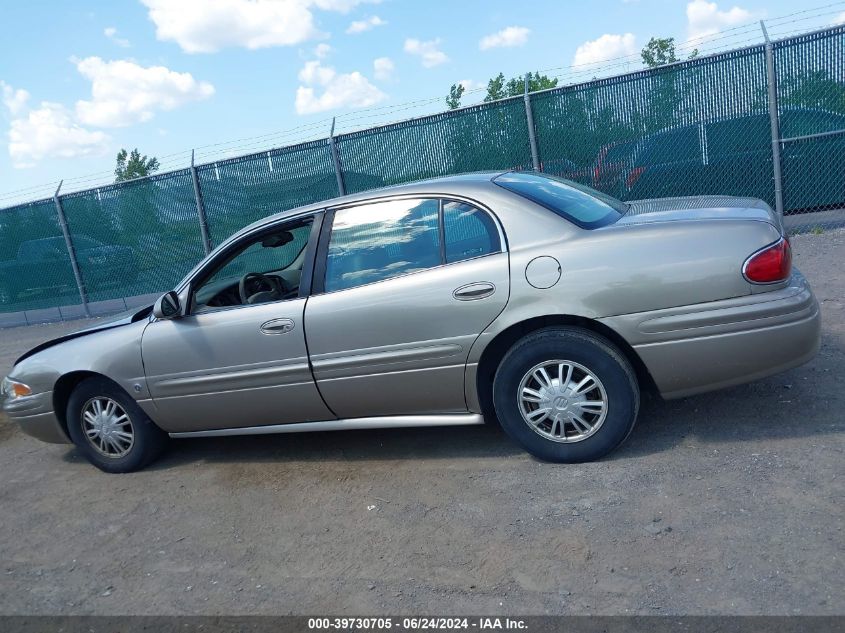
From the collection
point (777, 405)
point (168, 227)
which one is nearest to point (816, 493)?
point (777, 405)

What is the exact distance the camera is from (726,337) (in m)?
3.73

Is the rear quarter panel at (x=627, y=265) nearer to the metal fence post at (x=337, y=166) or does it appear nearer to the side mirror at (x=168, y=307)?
the side mirror at (x=168, y=307)

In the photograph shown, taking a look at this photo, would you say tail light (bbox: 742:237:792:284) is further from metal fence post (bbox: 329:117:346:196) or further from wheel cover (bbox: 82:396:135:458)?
metal fence post (bbox: 329:117:346:196)

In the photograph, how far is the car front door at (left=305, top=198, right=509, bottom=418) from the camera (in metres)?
4.06

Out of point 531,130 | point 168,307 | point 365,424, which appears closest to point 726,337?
point 365,424

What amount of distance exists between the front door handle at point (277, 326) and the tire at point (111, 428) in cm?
118

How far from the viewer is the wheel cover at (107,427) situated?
5.02 m

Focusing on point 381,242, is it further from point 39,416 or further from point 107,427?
point 39,416

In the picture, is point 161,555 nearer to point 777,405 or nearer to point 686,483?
point 686,483

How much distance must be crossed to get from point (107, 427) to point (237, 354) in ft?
4.02

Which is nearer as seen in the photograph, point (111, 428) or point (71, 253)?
point (111, 428)

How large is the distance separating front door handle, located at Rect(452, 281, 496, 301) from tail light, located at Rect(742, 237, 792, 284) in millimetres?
1261

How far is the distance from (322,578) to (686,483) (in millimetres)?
1803

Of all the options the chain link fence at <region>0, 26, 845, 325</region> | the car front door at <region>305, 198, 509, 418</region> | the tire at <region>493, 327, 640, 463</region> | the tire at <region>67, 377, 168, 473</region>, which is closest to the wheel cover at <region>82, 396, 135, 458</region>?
the tire at <region>67, 377, 168, 473</region>
